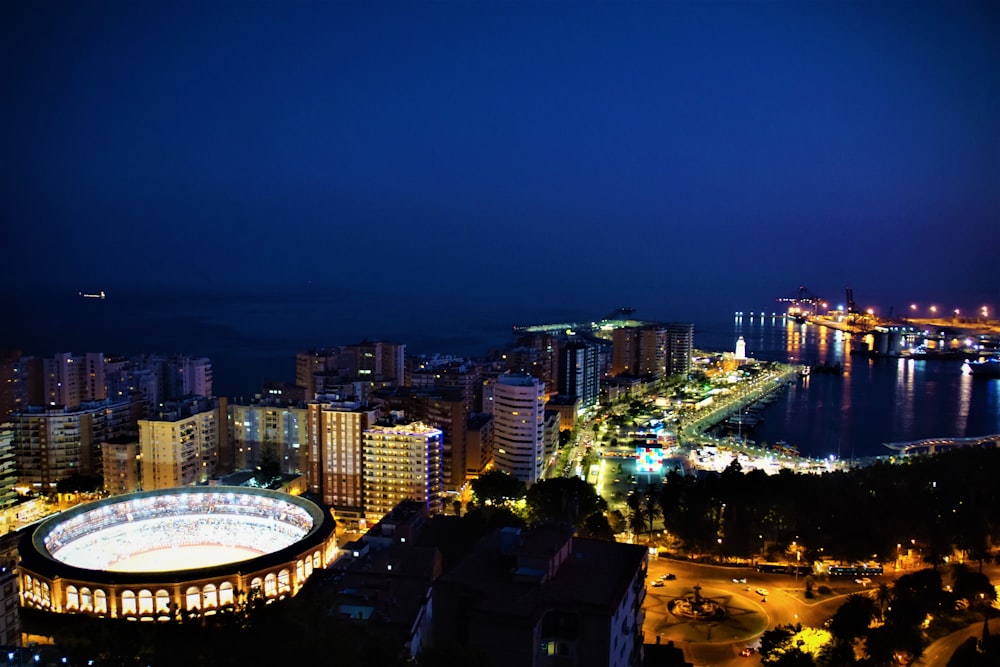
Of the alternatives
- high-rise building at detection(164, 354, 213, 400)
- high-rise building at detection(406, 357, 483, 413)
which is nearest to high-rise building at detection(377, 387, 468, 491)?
high-rise building at detection(406, 357, 483, 413)

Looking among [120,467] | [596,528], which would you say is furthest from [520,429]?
[120,467]

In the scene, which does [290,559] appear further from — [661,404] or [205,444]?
[661,404]

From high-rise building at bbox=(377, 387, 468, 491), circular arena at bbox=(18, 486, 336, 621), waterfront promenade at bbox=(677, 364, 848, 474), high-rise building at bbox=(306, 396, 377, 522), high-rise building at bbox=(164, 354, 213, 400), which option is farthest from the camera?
high-rise building at bbox=(164, 354, 213, 400)

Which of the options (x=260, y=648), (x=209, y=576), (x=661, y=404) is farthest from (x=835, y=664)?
(x=661, y=404)

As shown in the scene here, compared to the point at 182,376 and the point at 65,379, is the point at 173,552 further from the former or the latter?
the point at 182,376

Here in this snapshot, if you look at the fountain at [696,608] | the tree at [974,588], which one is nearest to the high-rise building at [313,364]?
the fountain at [696,608]

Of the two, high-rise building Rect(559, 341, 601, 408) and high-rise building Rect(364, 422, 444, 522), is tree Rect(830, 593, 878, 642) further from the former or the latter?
high-rise building Rect(559, 341, 601, 408)
